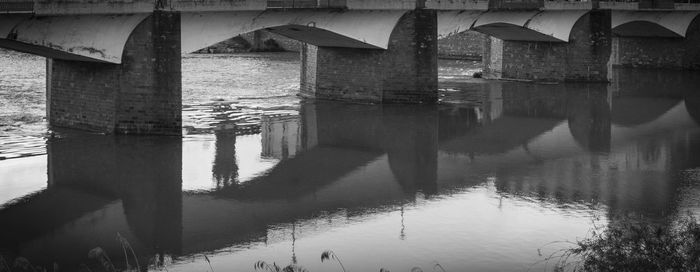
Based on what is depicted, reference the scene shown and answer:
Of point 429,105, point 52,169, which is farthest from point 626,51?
point 52,169

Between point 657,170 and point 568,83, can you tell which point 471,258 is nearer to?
point 657,170

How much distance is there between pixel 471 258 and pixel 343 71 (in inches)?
661

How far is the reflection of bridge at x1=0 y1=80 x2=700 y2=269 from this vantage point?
14.9 metres

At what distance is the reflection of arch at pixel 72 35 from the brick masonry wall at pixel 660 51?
28371 millimetres

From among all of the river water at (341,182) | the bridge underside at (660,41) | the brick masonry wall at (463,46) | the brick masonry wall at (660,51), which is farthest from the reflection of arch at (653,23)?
the river water at (341,182)

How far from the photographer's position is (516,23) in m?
33.9

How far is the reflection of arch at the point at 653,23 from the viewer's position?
131ft

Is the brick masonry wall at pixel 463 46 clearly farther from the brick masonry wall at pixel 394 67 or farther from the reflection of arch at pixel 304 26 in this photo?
the reflection of arch at pixel 304 26

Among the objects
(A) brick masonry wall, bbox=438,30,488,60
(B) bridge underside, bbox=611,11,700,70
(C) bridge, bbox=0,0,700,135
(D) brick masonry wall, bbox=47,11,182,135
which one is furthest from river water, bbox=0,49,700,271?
(A) brick masonry wall, bbox=438,30,488,60

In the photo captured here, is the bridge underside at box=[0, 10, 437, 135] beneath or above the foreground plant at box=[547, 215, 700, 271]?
above

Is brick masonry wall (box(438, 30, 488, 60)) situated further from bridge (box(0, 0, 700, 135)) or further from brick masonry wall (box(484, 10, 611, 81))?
brick masonry wall (box(484, 10, 611, 81))

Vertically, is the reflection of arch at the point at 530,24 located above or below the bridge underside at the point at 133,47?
above

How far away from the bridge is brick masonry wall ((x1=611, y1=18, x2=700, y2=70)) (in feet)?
0.14

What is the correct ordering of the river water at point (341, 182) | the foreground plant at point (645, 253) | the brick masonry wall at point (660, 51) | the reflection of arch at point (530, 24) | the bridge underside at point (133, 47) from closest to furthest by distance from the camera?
the foreground plant at point (645, 253)
the river water at point (341, 182)
the bridge underside at point (133, 47)
the reflection of arch at point (530, 24)
the brick masonry wall at point (660, 51)
